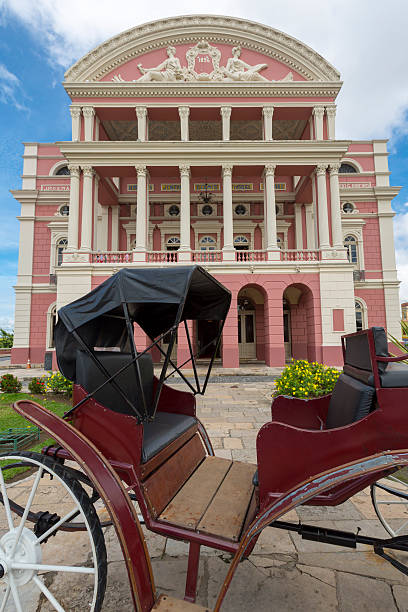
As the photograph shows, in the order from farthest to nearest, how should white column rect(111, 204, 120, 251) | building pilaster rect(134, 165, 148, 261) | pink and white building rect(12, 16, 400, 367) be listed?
white column rect(111, 204, 120, 251)
pink and white building rect(12, 16, 400, 367)
building pilaster rect(134, 165, 148, 261)

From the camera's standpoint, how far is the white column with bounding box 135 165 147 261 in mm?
15930

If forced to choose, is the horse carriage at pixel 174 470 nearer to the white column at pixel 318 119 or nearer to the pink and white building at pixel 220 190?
the pink and white building at pixel 220 190

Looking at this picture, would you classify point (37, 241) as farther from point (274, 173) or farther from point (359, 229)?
point (359, 229)

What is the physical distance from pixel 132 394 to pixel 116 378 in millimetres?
427

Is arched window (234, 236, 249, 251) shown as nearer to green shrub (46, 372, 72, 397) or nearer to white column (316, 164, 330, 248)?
white column (316, 164, 330, 248)

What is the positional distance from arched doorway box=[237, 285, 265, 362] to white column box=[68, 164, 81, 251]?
9.91 metres

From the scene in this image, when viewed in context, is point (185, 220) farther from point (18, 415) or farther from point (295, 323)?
point (18, 415)

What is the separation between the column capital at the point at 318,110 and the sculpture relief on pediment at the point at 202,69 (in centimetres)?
240

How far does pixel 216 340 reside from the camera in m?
3.54

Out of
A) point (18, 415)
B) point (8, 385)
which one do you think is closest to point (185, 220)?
point (8, 385)

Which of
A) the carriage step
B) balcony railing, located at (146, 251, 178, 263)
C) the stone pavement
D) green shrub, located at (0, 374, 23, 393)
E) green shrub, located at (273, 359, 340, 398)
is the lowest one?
the stone pavement

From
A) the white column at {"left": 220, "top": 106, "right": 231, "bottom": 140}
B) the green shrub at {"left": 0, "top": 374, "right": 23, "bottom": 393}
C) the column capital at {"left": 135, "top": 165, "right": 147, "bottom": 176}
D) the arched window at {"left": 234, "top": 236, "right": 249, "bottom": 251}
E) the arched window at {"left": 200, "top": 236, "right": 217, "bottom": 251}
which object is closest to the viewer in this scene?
the green shrub at {"left": 0, "top": 374, "right": 23, "bottom": 393}

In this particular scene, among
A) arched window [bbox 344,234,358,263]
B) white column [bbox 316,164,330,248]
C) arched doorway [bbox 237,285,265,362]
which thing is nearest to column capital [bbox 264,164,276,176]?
white column [bbox 316,164,330,248]

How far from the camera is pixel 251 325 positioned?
20141 mm
